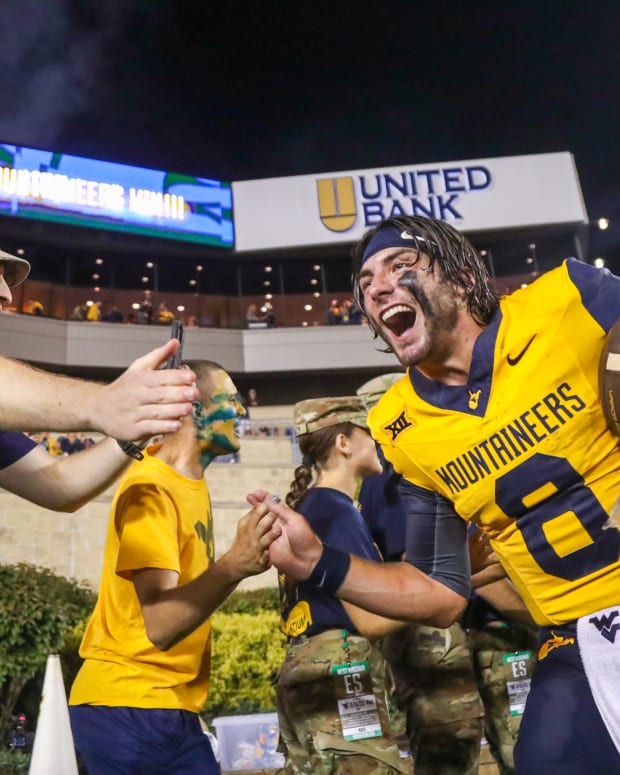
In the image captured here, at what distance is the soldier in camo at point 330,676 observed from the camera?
317cm

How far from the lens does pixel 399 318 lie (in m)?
2.88

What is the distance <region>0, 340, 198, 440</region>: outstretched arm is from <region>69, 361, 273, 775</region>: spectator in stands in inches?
36.5

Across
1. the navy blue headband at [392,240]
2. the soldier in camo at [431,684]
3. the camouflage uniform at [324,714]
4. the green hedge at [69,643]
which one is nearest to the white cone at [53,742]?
the camouflage uniform at [324,714]

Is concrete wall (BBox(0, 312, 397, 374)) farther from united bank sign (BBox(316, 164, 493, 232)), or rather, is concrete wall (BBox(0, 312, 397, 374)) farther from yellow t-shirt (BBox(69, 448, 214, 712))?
yellow t-shirt (BBox(69, 448, 214, 712))

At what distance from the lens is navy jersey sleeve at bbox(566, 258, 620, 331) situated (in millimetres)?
2256

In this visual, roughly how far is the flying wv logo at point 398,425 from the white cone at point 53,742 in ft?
7.81

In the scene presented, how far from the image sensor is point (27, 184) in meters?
30.0

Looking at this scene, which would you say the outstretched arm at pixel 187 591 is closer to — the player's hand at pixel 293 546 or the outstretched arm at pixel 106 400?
the player's hand at pixel 293 546

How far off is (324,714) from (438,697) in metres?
0.87

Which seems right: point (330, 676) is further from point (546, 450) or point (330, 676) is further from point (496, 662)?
point (546, 450)

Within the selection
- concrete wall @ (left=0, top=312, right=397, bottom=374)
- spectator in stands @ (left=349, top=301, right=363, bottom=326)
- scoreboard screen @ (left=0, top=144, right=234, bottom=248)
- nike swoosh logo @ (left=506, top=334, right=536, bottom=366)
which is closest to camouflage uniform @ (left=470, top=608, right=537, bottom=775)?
nike swoosh logo @ (left=506, top=334, right=536, bottom=366)

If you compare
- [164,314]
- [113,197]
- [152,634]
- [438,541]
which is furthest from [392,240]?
[113,197]

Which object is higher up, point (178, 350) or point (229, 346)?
point (229, 346)

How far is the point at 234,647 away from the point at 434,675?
27.3ft
